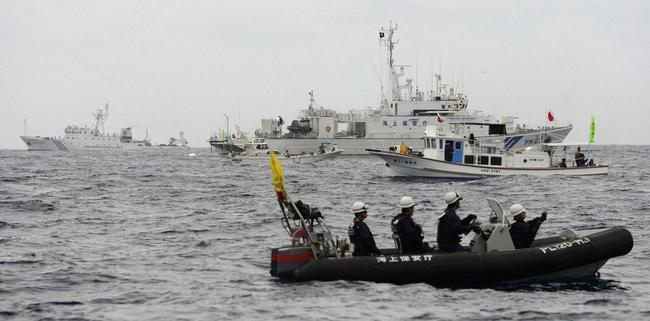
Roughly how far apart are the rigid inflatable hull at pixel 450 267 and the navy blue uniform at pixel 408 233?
474 millimetres

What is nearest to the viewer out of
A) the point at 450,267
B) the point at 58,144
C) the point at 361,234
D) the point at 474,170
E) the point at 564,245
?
the point at 450,267

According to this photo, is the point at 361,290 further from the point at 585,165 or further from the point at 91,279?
the point at 585,165

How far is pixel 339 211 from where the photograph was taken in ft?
92.9

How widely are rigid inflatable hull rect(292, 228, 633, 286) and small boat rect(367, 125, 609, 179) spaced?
30.8 metres

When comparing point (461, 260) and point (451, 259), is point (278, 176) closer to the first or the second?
point (451, 259)

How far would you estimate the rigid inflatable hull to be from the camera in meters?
13.7

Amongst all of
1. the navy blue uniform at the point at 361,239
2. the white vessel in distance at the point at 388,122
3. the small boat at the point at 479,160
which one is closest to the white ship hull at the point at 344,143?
the white vessel in distance at the point at 388,122

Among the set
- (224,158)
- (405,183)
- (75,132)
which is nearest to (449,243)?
(405,183)

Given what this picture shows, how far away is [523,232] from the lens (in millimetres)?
14602

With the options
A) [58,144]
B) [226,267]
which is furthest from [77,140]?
[226,267]

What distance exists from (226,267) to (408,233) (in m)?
4.27

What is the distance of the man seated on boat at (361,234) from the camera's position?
46.4 ft

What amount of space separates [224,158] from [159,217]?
63.8 metres

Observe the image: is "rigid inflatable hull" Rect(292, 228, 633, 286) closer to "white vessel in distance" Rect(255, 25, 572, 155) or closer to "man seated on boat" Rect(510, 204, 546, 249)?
"man seated on boat" Rect(510, 204, 546, 249)
